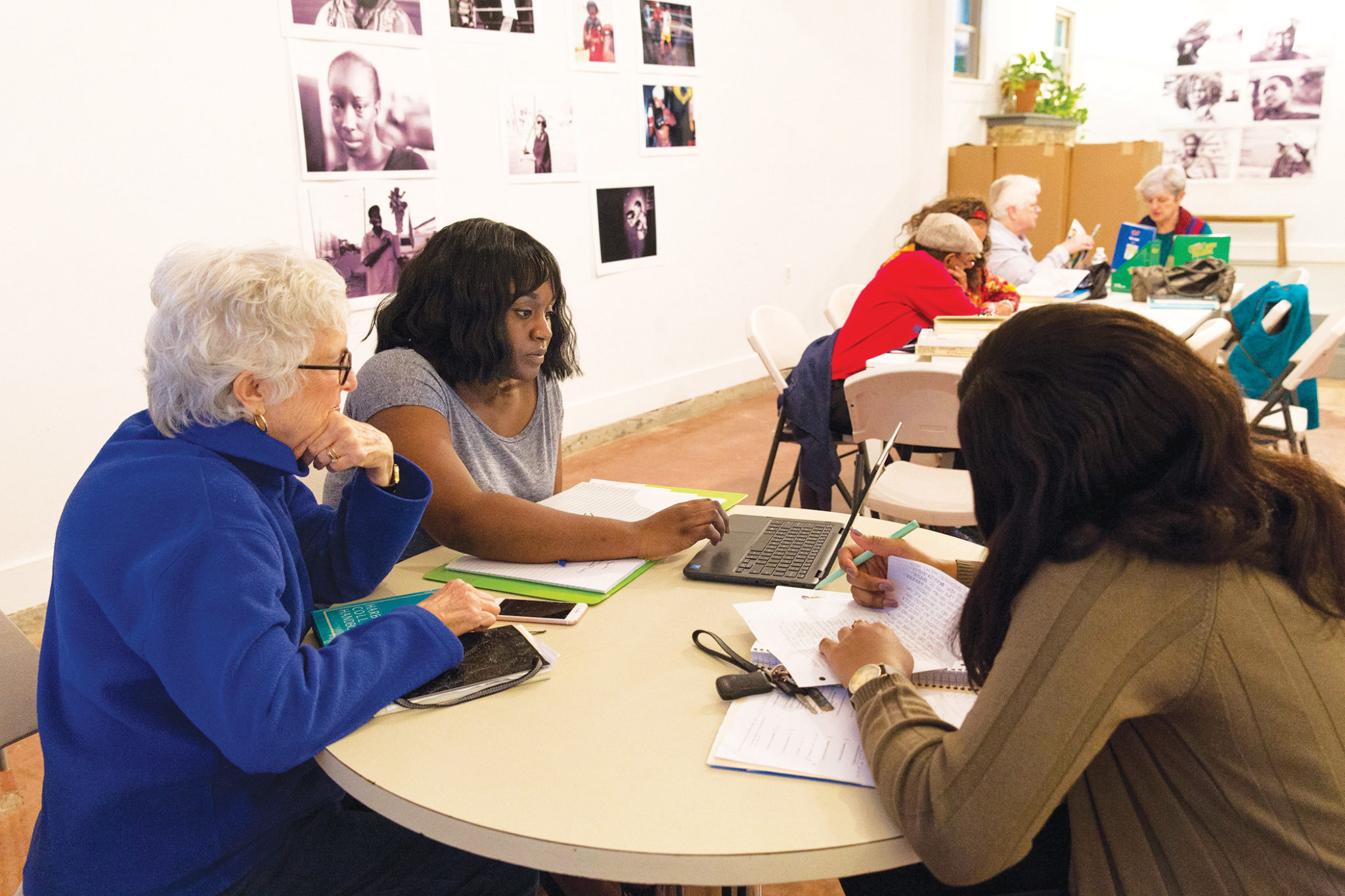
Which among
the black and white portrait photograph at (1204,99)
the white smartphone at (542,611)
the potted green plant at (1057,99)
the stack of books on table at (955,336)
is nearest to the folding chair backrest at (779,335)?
the stack of books on table at (955,336)

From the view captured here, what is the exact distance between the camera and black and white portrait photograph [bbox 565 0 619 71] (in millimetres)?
4676

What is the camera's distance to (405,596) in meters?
1.45

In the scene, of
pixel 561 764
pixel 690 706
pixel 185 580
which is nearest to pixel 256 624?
pixel 185 580

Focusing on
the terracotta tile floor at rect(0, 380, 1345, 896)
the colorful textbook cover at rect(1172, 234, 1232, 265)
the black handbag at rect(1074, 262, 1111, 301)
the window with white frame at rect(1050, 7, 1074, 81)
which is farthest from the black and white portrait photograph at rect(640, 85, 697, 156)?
the window with white frame at rect(1050, 7, 1074, 81)

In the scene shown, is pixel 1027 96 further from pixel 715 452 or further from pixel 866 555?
pixel 866 555

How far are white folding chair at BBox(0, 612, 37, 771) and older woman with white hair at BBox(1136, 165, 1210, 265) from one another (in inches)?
202

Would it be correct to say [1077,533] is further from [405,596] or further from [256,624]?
[405,596]

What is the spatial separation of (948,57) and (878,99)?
0.89 metres

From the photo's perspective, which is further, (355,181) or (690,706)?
(355,181)

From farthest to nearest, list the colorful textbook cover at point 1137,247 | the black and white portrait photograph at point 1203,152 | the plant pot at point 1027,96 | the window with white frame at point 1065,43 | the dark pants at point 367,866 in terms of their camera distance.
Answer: the window with white frame at point 1065,43
the black and white portrait photograph at point 1203,152
the plant pot at point 1027,96
the colorful textbook cover at point 1137,247
the dark pants at point 367,866

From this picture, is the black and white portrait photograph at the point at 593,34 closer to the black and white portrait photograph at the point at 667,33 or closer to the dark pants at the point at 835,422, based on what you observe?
the black and white portrait photograph at the point at 667,33

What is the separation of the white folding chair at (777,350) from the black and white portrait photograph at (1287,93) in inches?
315

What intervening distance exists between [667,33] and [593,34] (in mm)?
561

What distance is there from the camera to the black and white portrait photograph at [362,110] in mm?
3605
